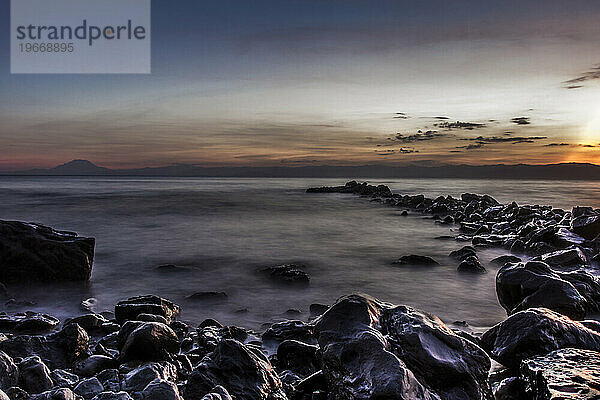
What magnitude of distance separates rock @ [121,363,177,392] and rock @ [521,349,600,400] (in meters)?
3.02

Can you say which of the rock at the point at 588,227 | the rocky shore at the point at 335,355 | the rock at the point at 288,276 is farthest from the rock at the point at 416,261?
the rocky shore at the point at 335,355

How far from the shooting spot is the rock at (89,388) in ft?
12.2

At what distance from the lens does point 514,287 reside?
20.1 feet

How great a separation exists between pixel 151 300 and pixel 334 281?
436 cm

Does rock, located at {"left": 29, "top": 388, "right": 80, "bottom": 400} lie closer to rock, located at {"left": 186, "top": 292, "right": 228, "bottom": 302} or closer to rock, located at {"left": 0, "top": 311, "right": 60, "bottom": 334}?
rock, located at {"left": 0, "top": 311, "right": 60, "bottom": 334}

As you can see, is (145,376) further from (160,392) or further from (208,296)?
(208,296)

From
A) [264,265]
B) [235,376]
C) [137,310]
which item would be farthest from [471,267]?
[235,376]

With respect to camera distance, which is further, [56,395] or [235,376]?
[235,376]

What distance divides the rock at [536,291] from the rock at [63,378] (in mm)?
5360

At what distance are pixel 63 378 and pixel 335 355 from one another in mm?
2660

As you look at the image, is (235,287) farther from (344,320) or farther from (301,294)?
(344,320)

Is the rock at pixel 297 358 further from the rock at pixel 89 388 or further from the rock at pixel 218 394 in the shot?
the rock at pixel 89 388

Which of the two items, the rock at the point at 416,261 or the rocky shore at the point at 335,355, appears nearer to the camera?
the rocky shore at the point at 335,355

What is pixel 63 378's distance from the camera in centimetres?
414
